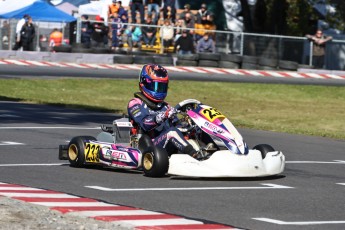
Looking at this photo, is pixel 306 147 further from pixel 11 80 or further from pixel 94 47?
pixel 94 47

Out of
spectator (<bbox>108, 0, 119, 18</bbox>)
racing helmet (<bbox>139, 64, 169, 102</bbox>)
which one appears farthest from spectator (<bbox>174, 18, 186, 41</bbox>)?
racing helmet (<bbox>139, 64, 169, 102</bbox>)

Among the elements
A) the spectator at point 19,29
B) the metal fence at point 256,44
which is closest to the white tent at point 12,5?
the metal fence at point 256,44

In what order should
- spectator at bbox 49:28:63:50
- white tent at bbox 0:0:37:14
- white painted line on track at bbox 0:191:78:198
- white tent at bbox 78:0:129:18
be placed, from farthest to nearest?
white tent at bbox 78:0:129:18 → white tent at bbox 0:0:37:14 → spectator at bbox 49:28:63:50 → white painted line on track at bbox 0:191:78:198

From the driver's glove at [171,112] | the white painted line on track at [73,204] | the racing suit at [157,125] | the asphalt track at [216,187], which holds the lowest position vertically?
the asphalt track at [216,187]

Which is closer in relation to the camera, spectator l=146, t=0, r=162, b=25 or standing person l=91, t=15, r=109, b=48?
standing person l=91, t=15, r=109, b=48

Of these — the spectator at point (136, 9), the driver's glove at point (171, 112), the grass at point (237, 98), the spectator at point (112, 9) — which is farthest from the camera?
the spectator at point (112, 9)

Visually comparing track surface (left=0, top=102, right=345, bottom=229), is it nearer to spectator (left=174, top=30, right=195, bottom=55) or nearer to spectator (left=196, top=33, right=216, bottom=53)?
spectator (left=174, top=30, right=195, bottom=55)

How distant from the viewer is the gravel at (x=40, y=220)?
25.6ft

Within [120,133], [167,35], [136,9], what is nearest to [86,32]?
[167,35]

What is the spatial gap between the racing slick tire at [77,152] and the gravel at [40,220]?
3.63 m

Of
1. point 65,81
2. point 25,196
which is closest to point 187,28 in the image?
point 65,81

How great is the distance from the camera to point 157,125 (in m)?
12.1

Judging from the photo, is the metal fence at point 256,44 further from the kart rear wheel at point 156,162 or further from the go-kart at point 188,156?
the kart rear wheel at point 156,162

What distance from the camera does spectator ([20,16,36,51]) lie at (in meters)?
34.6
